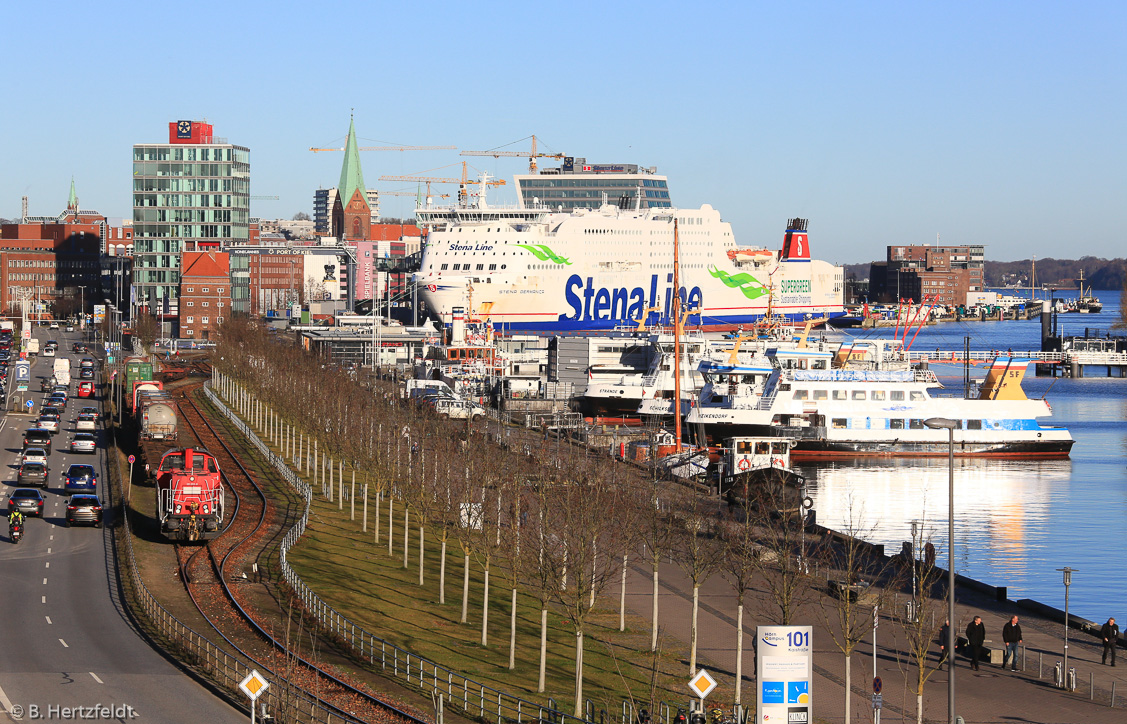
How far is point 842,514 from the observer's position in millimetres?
57094

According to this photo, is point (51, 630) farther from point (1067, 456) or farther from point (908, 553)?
point (1067, 456)

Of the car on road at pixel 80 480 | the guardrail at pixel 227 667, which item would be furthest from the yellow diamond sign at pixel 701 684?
the car on road at pixel 80 480

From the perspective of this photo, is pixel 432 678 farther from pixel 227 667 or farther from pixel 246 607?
pixel 246 607

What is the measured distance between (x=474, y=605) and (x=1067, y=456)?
5324 centimetres

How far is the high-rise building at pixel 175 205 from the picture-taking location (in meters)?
160

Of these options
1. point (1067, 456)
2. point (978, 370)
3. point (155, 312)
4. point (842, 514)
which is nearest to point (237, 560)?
point (842, 514)

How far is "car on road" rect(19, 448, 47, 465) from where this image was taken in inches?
2039

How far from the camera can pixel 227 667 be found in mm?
23922

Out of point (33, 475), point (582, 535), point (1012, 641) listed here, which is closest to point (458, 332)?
point (33, 475)

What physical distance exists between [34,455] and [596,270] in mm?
100291

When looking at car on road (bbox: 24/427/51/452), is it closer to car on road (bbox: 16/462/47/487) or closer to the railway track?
car on road (bbox: 16/462/47/487)

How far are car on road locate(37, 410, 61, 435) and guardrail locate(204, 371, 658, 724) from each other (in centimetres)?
Result: 3915

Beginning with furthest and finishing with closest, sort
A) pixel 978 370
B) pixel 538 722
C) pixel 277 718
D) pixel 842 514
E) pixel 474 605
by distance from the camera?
pixel 978 370
pixel 842 514
pixel 474 605
pixel 538 722
pixel 277 718

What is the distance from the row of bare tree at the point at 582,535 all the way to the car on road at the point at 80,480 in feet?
27.5
